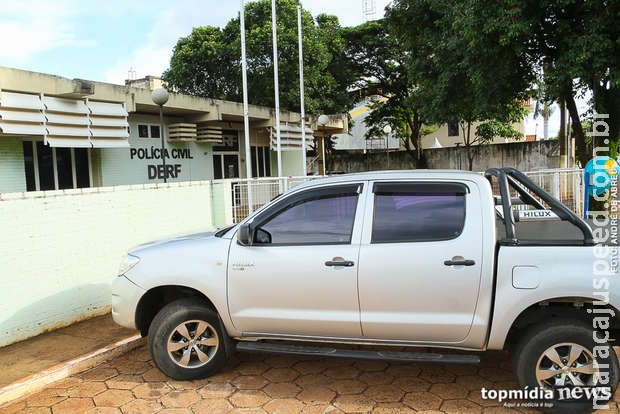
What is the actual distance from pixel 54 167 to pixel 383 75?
73.0ft

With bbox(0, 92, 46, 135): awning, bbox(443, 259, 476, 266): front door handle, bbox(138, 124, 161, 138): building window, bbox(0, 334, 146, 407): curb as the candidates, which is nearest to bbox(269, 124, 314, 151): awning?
bbox(138, 124, 161, 138): building window

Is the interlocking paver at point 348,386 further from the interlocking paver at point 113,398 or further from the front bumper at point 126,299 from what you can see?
the front bumper at point 126,299

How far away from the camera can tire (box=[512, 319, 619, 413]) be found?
11.3 ft

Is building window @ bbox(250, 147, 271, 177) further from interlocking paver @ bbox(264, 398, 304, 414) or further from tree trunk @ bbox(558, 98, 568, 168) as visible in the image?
interlocking paver @ bbox(264, 398, 304, 414)

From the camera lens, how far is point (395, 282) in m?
3.73

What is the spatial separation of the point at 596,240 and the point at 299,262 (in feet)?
7.34

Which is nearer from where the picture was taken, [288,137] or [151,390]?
[151,390]

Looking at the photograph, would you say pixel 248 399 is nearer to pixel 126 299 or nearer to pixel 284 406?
pixel 284 406

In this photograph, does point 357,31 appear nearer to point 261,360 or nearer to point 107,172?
point 107,172

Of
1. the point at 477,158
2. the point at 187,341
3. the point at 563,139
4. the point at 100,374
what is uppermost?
the point at 563,139

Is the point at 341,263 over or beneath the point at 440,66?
beneath

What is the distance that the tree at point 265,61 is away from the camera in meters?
24.8

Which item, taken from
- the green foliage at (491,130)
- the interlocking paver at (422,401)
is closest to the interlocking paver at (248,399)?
the interlocking paver at (422,401)

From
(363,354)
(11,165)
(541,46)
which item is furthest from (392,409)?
(11,165)
